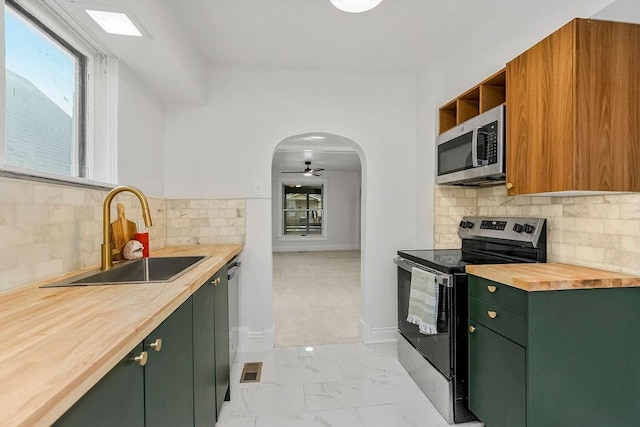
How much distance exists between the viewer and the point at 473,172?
6.49 feet

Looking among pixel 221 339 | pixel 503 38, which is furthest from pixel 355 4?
pixel 221 339

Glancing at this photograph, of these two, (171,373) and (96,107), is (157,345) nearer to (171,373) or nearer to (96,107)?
(171,373)

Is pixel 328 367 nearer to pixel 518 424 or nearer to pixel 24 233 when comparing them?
pixel 518 424

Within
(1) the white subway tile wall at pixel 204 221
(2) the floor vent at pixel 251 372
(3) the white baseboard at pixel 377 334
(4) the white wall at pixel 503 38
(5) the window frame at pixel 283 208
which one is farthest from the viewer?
(5) the window frame at pixel 283 208

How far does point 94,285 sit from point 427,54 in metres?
2.62

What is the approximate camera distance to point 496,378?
1477 mm

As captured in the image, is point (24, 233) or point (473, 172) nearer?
point (24, 233)

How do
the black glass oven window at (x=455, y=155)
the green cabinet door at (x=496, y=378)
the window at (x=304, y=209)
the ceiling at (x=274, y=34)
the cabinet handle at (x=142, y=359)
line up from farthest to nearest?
the window at (x=304, y=209) < the black glass oven window at (x=455, y=155) < the ceiling at (x=274, y=34) < the green cabinet door at (x=496, y=378) < the cabinet handle at (x=142, y=359)

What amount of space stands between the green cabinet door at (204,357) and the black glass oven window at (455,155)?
1730 mm

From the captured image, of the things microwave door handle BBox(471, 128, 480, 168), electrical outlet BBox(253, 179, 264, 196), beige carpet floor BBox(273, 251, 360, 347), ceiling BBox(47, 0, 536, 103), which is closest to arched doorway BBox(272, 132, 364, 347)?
beige carpet floor BBox(273, 251, 360, 347)

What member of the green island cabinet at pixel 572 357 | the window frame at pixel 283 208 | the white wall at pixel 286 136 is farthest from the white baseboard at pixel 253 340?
the window frame at pixel 283 208

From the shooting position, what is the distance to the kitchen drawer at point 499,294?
1.33 metres

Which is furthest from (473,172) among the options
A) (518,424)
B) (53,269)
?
(53,269)

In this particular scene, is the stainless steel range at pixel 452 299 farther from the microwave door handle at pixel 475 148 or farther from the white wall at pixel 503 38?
the white wall at pixel 503 38
